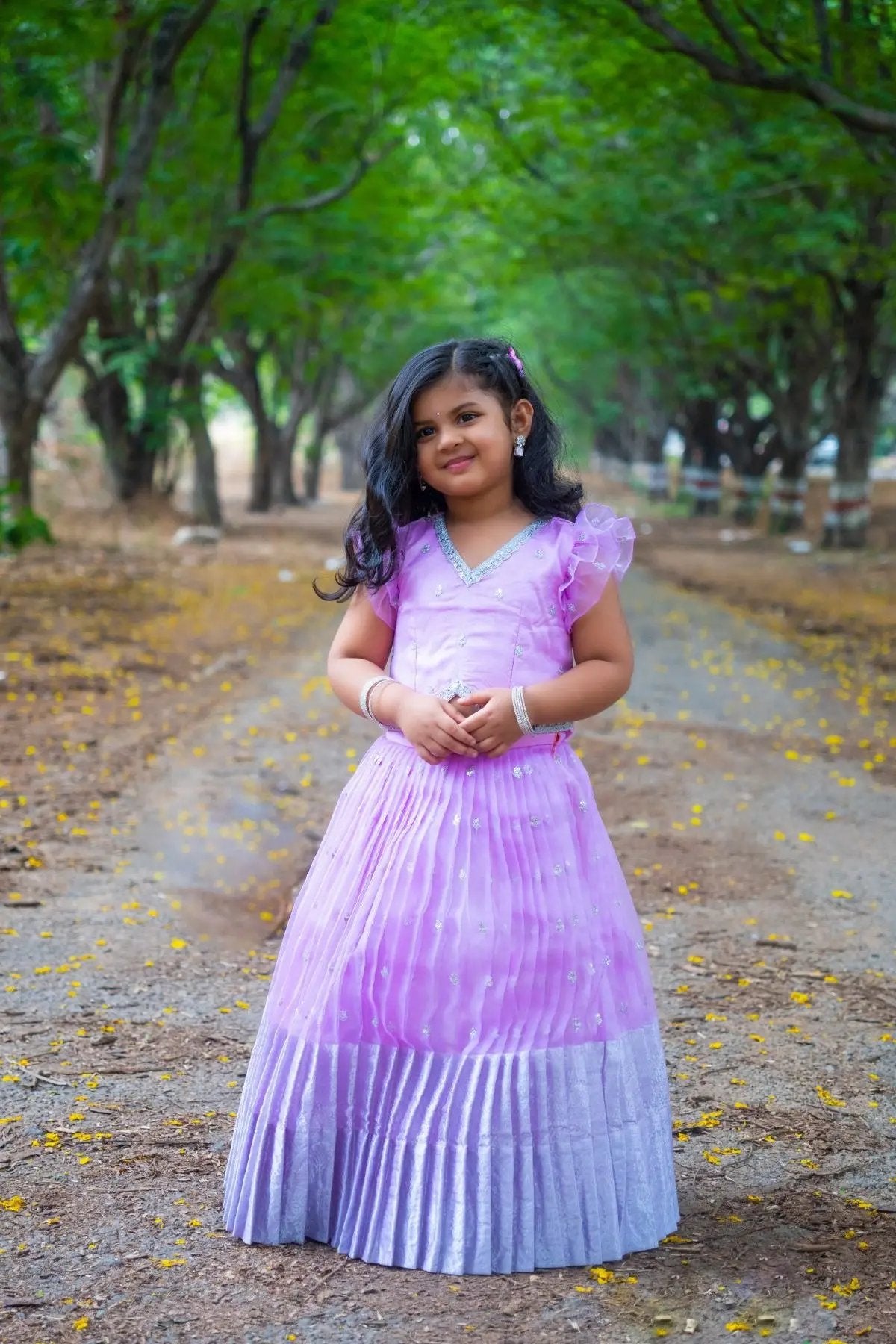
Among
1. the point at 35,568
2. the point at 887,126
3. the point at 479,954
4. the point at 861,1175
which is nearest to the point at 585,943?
the point at 479,954

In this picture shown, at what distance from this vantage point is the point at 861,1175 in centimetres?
348

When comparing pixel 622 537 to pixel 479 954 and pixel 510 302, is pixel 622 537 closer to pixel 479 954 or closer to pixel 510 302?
pixel 479 954

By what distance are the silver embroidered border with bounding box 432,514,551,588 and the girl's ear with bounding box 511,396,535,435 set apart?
0.19m

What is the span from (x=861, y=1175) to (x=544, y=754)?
1.29 metres

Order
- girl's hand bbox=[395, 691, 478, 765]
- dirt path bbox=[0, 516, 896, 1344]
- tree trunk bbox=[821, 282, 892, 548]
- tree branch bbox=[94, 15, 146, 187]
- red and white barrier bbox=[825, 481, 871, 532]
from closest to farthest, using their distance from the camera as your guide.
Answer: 1. dirt path bbox=[0, 516, 896, 1344]
2. girl's hand bbox=[395, 691, 478, 765]
3. tree branch bbox=[94, 15, 146, 187]
4. tree trunk bbox=[821, 282, 892, 548]
5. red and white barrier bbox=[825, 481, 871, 532]

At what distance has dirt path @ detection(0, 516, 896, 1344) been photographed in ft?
9.20

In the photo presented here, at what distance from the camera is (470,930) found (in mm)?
2916

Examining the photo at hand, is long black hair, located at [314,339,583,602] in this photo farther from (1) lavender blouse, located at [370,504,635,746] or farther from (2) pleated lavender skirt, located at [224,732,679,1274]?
(2) pleated lavender skirt, located at [224,732,679,1274]

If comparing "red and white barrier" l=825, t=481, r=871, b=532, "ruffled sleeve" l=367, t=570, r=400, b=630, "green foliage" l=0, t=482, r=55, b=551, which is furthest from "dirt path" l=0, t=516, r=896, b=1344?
"red and white barrier" l=825, t=481, r=871, b=532

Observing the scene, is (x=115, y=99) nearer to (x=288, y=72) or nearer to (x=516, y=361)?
(x=288, y=72)

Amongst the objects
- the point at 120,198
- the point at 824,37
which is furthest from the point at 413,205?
the point at 824,37

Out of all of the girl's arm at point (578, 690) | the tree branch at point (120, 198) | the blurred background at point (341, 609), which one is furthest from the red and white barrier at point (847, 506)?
the girl's arm at point (578, 690)

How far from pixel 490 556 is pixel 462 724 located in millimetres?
406

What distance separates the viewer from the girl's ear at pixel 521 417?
3145mm
